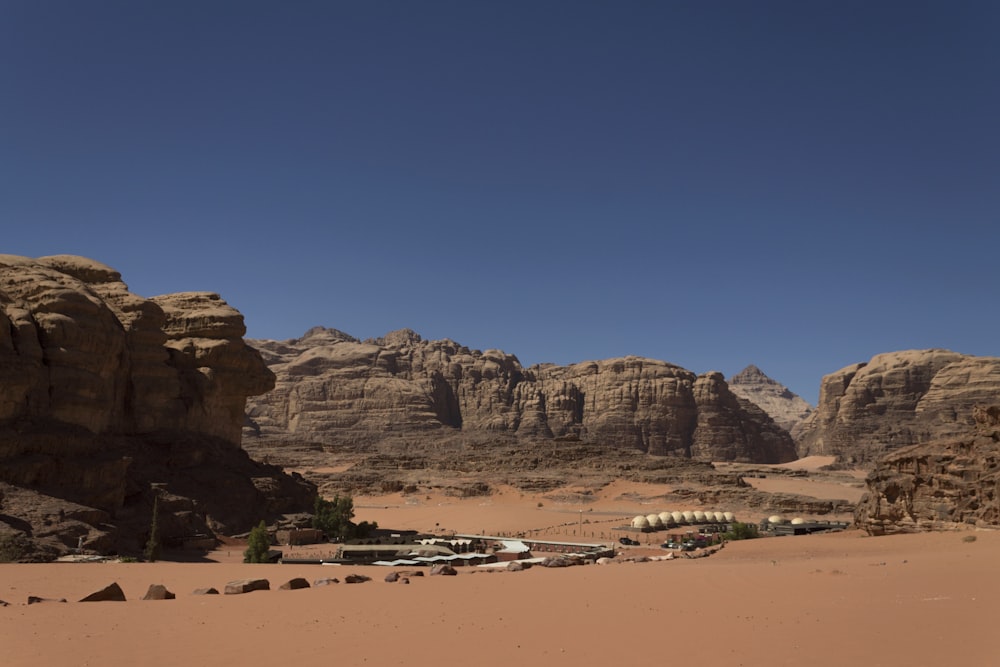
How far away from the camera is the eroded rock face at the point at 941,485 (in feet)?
86.7

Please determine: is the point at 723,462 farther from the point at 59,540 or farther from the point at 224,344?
the point at 59,540

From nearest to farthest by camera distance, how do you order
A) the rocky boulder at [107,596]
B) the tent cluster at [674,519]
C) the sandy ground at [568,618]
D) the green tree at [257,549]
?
the sandy ground at [568,618] < the rocky boulder at [107,596] < the green tree at [257,549] < the tent cluster at [674,519]

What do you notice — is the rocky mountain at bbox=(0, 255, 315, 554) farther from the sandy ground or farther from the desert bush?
the sandy ground

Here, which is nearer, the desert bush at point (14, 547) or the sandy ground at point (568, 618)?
the sandy ground at point (568, 618)

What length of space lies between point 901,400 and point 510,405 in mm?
68012

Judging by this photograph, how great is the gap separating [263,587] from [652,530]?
1533 inches

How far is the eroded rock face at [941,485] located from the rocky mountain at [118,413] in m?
31.7

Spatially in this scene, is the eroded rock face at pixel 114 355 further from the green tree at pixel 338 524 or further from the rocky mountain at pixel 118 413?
the green tree at pixel 338 524

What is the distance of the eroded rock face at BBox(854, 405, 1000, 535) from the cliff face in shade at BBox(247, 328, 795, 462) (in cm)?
10222

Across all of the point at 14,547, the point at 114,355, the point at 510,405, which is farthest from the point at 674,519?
the point at 510,405

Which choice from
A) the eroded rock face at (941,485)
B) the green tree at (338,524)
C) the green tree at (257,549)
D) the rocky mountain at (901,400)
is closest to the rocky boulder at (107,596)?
the green tree at (257,549)

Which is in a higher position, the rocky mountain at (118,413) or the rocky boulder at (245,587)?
the rocky mountain at (118,413)

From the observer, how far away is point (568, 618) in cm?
1380

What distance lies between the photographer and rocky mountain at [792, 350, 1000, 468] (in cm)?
11919
